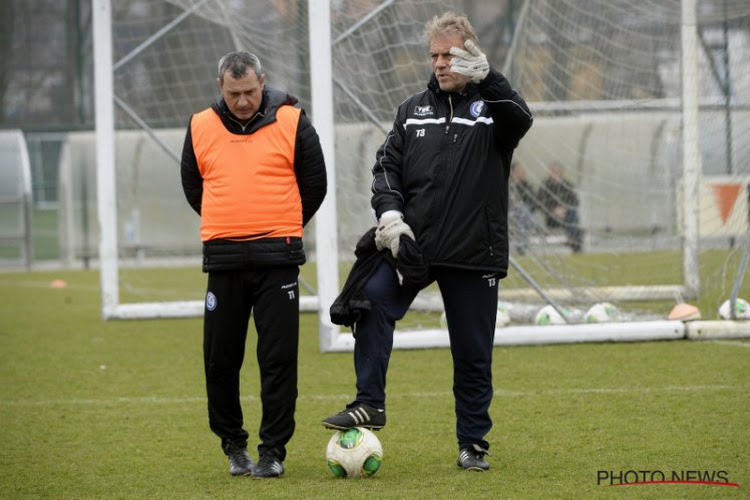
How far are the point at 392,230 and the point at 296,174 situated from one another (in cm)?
55

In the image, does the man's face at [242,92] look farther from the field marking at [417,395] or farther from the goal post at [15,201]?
the goal post at [15,201]

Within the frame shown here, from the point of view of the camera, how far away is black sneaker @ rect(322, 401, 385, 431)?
5320 millimetres

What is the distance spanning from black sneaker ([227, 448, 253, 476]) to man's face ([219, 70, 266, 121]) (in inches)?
60.4

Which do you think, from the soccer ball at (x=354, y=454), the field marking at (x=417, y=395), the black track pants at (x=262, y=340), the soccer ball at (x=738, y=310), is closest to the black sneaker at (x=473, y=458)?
the soccer ball at (x=354, y=454)

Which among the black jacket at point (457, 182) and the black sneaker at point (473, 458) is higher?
the black jacket at point (457, 182)

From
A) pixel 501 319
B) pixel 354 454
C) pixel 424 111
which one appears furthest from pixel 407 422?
pixel 501 319

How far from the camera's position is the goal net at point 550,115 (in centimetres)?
1089

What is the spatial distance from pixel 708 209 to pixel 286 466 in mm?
11440

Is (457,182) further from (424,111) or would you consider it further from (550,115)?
(550,115)

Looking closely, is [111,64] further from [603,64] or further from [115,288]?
[603,64]

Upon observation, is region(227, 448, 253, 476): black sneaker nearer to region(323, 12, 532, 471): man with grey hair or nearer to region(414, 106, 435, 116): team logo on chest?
region(323, 12, 532, 471): man with grey hair

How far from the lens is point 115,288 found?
43.2 ft

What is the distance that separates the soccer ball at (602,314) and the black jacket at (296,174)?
5007 millimetres

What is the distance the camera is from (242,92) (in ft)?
17.5
